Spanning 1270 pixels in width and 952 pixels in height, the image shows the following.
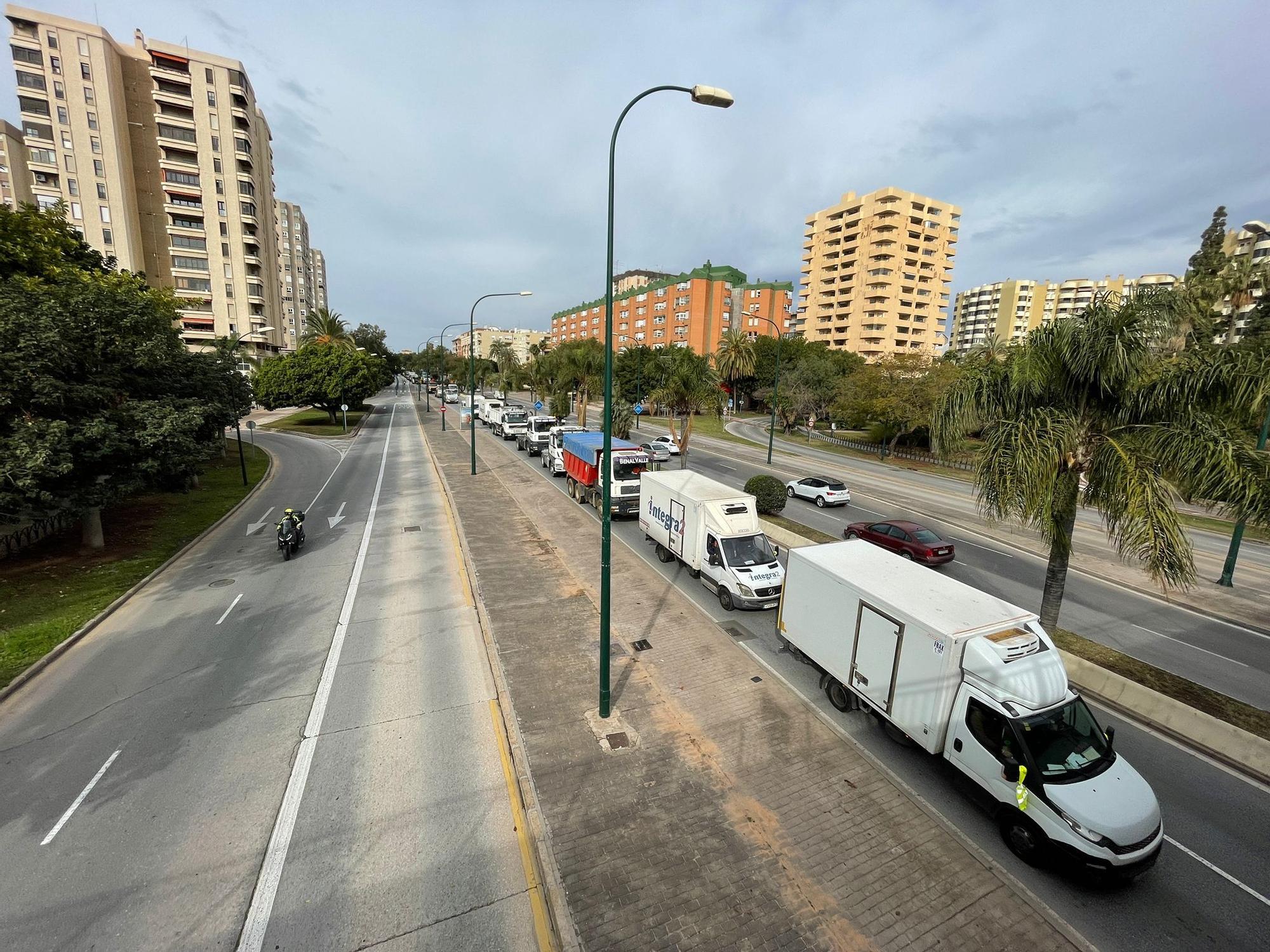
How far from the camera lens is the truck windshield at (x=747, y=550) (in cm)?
1357

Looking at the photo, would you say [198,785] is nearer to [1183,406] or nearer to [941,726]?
[941,726]

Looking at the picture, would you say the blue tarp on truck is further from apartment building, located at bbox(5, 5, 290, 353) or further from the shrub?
apartment building, located at bbox(5, 5, 290, 353)

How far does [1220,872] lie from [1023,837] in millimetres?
2480

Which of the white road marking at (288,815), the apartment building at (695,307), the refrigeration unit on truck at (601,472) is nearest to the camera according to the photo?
the white road marking at (288,815)

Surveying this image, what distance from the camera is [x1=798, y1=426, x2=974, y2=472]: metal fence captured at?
41000 mm

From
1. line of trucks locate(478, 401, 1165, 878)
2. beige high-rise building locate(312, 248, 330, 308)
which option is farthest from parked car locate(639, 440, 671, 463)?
beige high-rise building locate(312, 248, 330, 308)

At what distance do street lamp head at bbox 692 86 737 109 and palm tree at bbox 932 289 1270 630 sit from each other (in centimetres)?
692

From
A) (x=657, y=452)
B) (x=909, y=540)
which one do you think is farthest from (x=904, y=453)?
(x=909, y=540)

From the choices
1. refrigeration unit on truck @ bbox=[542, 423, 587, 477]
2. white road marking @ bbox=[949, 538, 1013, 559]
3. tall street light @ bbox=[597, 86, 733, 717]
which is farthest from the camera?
refrigeration unit on truck @ bbox=[542, 423, 587, 477]

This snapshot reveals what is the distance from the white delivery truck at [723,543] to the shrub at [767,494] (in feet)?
18.4

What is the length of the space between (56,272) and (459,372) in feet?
359

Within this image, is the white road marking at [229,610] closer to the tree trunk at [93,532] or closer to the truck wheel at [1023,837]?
the tree trunk at [93,532]

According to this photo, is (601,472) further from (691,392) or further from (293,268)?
(293,268)

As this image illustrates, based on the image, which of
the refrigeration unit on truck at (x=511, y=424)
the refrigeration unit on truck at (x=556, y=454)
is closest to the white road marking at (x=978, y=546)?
the refrigeration unit on truck at (x=556, y=454)
